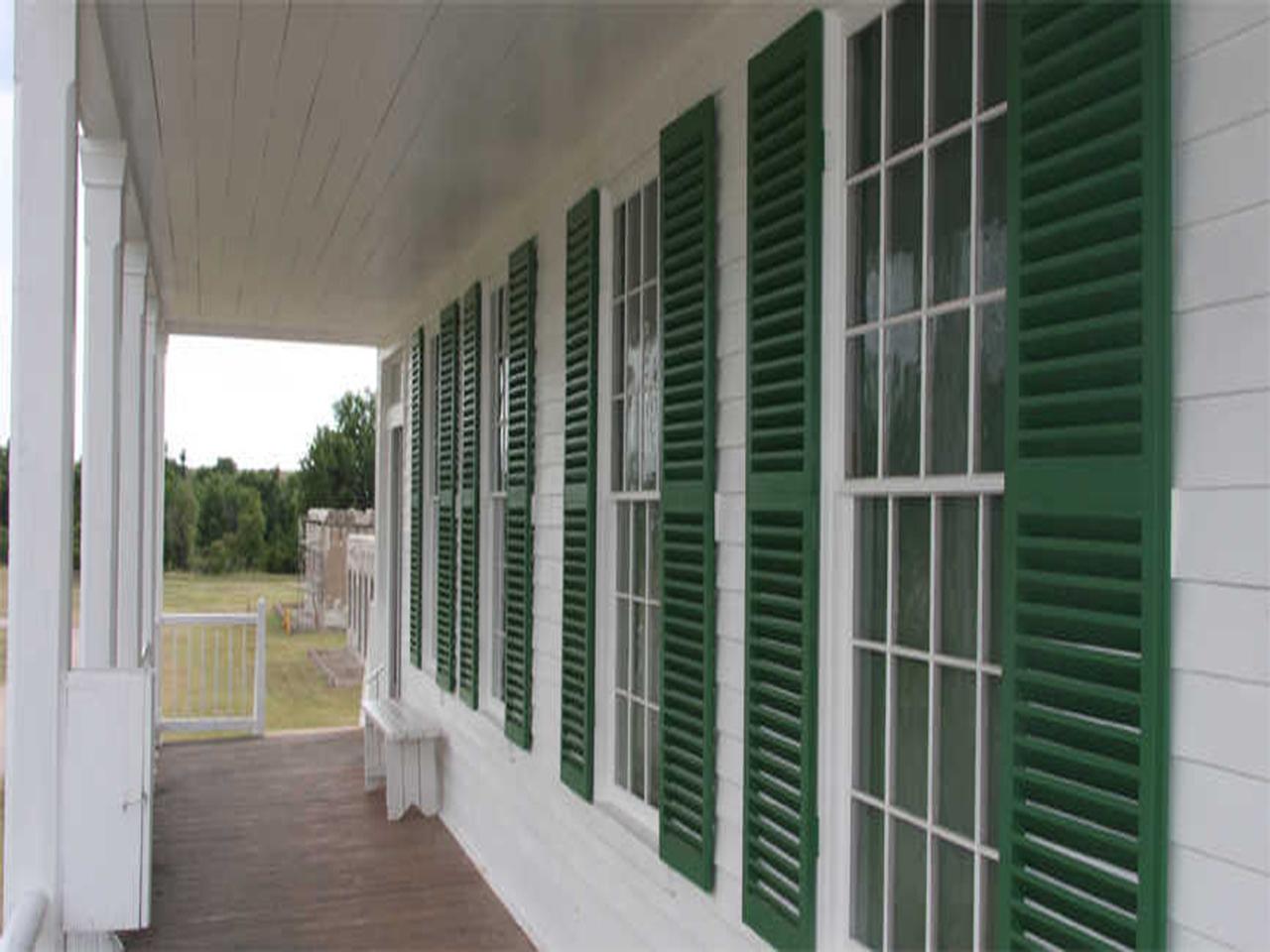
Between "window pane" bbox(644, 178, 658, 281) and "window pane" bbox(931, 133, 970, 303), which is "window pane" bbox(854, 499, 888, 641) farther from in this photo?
"window pane" bbox(644, 178, 658, 281)

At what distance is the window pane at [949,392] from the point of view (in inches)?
87.4

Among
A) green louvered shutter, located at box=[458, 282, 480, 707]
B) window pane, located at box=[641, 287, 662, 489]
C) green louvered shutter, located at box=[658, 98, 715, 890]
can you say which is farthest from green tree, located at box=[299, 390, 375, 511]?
green louvered shutter, located at box=[658, 98, 715, 890]

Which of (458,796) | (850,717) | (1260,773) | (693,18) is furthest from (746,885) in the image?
(458,796)

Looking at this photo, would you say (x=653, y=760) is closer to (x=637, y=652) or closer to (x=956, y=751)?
(x=637, y=652)

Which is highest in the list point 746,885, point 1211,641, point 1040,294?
point 1040,294

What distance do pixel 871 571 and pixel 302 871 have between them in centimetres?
427

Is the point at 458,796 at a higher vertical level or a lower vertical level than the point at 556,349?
lower

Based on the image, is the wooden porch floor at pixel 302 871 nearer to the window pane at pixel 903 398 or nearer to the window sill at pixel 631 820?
the window sill at pixel 631 820

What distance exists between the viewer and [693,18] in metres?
3.25

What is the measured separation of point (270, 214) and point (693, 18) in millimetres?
2946

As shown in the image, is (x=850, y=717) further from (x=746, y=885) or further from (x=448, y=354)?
(x=448, y=354)

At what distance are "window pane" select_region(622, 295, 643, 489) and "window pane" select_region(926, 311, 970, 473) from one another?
172cm

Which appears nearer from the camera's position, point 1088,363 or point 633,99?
point 1088,363

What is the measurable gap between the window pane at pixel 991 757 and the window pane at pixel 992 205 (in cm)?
75
